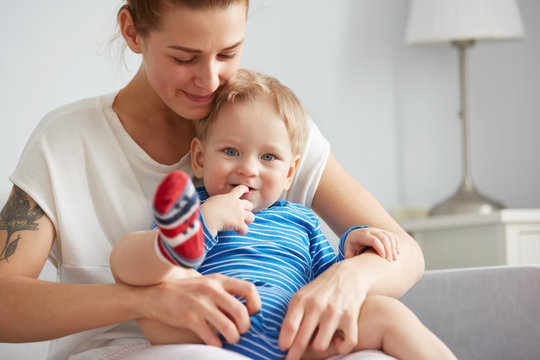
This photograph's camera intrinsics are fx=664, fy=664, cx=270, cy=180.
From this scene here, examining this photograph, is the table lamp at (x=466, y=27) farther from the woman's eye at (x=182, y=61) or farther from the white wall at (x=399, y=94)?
the woman's eye at (x=182, y=61)

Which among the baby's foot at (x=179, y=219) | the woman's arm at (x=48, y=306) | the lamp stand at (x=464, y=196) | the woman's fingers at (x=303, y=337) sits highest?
the baby's foot at (x=179, y=219)

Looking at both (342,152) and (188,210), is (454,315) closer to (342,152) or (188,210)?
(188,210)

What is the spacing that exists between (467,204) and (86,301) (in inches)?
64.5

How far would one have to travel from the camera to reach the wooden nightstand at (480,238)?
7.00ft

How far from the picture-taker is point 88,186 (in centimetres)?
124

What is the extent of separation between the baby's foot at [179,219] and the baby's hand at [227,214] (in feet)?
0.71

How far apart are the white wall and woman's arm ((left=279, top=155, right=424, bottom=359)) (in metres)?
1.01

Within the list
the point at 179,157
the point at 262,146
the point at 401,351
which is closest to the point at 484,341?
the point at 401,351

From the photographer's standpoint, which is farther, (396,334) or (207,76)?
(207,76)

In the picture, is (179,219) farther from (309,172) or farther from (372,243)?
(309,172)

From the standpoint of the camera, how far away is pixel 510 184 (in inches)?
Answer: 105

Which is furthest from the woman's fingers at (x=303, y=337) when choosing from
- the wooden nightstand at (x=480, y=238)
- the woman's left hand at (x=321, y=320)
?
the wooden nightstand at (x=480, y=238)

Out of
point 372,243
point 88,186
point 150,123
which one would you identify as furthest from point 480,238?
point 88,186

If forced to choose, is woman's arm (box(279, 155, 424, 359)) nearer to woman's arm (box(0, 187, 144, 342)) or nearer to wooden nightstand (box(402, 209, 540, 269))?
woman's arm (box(0, 187, 144, 342))
